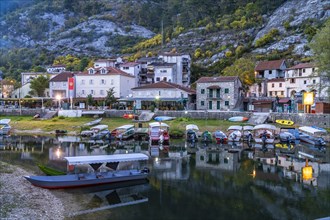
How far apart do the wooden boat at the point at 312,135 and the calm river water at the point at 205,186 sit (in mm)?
2813

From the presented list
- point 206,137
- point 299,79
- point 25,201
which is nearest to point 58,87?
point 206,137

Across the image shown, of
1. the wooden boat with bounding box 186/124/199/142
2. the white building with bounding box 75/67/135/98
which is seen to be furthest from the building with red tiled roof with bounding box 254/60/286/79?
the wooden boat with bounding box 186/124/199/142

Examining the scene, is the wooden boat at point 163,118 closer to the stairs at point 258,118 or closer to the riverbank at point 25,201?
the stairs at point 258,118

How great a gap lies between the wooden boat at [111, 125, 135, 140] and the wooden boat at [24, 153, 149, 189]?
1078 inches

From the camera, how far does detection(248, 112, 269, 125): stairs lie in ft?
213

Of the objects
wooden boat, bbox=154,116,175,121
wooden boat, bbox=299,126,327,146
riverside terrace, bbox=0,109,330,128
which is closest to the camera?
wooden boat, bbox=299,126,327,146

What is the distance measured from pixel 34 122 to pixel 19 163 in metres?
36.9

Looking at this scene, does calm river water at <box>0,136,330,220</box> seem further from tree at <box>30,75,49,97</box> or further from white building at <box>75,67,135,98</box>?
tree at <box>30,75,49,97</box>

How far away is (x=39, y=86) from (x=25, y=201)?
3192 inches

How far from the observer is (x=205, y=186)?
31.1 m

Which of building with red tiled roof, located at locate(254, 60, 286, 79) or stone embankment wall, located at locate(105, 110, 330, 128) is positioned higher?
building with red tiled roof, located at locate(254, 60, 286, 79)

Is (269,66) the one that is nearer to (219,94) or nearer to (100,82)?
(219,94)

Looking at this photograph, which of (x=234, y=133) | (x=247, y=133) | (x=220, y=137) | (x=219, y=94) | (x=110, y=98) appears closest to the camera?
(x=220, y=137)

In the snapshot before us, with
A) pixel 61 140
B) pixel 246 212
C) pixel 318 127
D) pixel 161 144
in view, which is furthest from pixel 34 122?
pixel 246 212
